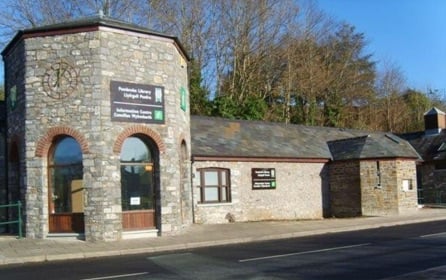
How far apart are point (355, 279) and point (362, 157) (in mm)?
19900

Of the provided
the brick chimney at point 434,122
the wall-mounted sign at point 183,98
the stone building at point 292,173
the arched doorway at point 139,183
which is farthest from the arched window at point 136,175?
the brick chimney at point 434,122

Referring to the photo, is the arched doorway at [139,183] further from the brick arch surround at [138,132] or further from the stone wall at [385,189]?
the stone wall at [385,189]

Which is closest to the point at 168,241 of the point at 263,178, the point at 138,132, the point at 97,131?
the point at 138,132

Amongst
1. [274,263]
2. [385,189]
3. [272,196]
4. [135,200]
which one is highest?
[135,200]

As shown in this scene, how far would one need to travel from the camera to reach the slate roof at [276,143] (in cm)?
2634

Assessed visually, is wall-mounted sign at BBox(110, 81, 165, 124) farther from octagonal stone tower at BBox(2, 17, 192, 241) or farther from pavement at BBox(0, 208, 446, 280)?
pavement at BBox(0, 208, 446, 280)

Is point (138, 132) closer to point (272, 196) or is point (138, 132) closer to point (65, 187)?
point (65, 187)

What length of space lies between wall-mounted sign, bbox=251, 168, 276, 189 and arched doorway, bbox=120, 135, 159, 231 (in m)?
7.67

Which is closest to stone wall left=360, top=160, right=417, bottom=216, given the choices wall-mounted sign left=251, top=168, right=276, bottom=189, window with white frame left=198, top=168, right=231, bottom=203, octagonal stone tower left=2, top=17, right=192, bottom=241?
wall-mounted sign left=251, top=168, right=276, bottom=189

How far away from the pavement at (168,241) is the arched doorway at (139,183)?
96 cm

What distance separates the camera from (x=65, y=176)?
1919cm

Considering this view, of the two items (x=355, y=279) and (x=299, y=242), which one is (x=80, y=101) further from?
(x=355, y=279)

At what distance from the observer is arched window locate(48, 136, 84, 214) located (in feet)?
62.1

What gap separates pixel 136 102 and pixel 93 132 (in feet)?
6.19
